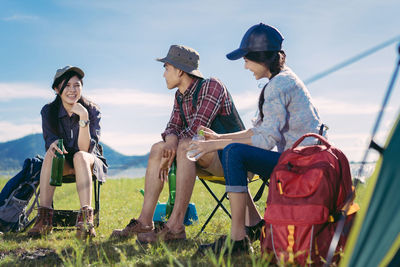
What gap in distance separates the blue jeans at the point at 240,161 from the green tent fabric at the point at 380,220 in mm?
970

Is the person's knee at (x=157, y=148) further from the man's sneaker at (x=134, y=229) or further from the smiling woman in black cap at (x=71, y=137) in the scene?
the smiling woman in black cap at (x=71, y=137)

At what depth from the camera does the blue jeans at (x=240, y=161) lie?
9.41 ft

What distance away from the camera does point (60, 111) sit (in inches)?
179

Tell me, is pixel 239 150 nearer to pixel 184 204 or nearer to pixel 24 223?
pixel 184 204

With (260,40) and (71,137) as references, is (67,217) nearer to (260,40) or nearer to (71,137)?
(71,137)

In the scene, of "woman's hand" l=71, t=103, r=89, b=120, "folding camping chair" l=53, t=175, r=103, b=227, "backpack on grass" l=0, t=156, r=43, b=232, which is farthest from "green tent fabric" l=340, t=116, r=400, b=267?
"backpack on grass" l=0, t=156, r=43, b=232

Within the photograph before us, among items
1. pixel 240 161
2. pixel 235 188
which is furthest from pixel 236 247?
pixel 240 161

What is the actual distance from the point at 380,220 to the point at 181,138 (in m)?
2.10

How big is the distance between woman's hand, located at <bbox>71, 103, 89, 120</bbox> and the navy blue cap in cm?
169

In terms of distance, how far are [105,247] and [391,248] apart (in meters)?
2.13

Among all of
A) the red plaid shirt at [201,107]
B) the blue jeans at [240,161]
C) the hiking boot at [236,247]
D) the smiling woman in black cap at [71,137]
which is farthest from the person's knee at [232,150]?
the smiling woman in black cap at [71,137]

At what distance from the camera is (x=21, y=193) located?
459cm

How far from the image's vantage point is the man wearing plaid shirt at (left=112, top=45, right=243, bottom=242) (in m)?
3.49

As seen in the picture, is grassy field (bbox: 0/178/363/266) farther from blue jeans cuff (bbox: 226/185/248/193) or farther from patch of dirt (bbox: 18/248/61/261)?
blue jeans cuff (bbox: 226/185/248/193)
